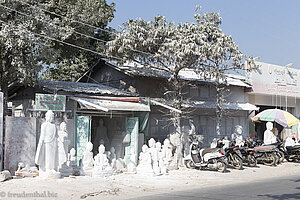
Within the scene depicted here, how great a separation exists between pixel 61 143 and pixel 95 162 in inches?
49.5

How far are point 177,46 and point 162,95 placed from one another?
486 cm

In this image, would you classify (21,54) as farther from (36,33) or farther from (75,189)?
(75,189)

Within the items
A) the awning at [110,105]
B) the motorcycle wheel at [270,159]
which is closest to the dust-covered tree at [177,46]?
the awning at [110,105]

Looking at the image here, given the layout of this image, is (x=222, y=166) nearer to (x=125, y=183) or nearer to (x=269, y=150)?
(x=269, y=150)

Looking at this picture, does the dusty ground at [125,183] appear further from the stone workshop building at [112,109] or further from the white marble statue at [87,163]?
the stone workshop building at [112,109]

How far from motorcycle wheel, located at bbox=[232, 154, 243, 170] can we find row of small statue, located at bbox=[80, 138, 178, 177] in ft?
7.96

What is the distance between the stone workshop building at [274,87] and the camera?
2305 cm

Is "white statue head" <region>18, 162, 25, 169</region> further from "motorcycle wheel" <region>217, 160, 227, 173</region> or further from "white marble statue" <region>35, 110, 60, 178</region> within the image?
"motorcycle wheel" <region>217, 160, 227, 173</region>

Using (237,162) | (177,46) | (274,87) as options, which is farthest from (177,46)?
(274,87)

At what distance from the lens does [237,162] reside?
46.8 feet

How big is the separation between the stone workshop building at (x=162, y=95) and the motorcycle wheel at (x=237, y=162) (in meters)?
2.92

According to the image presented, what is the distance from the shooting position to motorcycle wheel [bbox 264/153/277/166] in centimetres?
1556

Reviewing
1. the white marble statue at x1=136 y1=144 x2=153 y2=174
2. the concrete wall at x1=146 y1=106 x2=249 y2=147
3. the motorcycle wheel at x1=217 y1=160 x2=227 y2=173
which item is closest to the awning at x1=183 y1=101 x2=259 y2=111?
the concrete wall at x1=146 y1=106 x2=249 y2=147

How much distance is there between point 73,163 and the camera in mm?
11500
